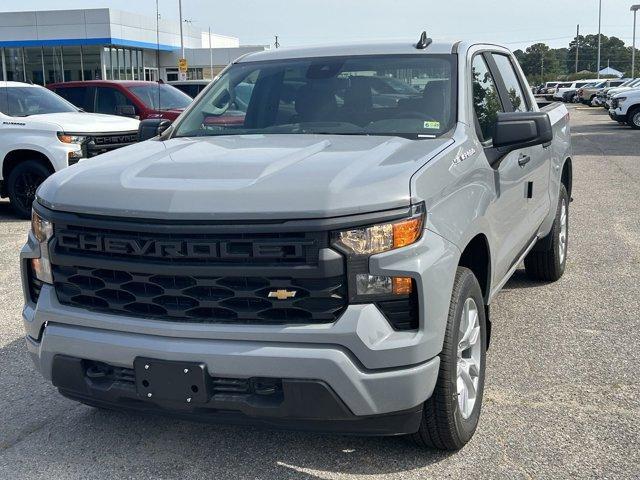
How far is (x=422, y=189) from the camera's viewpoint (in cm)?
310

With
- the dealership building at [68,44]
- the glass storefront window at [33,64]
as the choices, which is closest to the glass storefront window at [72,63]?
the dealership building at [68,44]

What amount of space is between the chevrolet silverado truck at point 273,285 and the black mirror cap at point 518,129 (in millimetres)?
223

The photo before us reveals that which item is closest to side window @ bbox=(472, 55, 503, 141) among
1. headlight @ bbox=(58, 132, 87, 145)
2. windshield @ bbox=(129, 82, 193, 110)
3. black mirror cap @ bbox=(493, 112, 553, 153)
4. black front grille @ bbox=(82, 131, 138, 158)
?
black mirror cap @ bbox=(493, 112, 553, 153)

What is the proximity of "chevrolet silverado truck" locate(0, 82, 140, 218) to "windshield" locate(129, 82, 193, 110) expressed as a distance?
12.3 feet

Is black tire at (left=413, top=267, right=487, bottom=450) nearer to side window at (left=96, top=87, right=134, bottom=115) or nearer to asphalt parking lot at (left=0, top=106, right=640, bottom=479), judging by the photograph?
asphalt parking lot at (left=0, top=106, right=640, bottom=479)

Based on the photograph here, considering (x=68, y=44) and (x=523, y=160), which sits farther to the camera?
(x=68, y=44)

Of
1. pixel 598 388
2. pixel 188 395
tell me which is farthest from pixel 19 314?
pixel 598 388

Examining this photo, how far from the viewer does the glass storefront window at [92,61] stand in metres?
43.3

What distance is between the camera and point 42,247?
3375mm

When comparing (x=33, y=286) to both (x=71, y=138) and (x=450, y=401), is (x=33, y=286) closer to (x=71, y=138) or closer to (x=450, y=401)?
(x=450, y=401)

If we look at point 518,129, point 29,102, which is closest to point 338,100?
point 518,129

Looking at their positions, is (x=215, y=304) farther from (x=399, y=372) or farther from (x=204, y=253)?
(x=399, y=372)

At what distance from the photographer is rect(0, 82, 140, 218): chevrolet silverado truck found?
1009 cm

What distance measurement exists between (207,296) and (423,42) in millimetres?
2318
